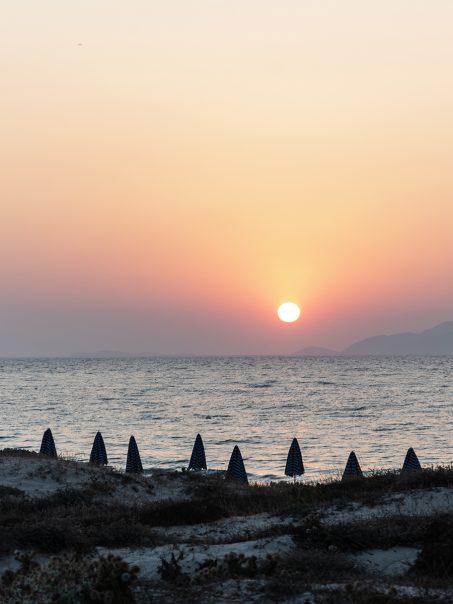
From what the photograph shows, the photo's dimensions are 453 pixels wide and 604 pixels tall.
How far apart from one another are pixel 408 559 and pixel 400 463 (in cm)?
2616

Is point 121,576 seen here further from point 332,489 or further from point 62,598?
point 332,489

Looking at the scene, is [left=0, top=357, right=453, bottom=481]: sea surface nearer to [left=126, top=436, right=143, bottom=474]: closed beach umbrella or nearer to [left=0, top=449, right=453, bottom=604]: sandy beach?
[left=126, top=436, right=143, bottom=474]: closed beach umbrella

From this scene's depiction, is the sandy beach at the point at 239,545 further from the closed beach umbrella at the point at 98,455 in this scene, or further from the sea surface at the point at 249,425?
the sea surface at the point at 249,425

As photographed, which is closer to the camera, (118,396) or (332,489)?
(332,489)

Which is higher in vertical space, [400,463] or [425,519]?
[425,519]

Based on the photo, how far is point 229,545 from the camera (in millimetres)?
11070

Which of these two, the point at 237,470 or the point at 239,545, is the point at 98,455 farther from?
the point at 239,545

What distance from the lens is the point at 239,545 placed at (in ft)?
36.0

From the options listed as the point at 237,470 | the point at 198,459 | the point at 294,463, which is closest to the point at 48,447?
the point at 198,459

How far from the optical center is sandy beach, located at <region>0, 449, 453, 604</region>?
7652mm

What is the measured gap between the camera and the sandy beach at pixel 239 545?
7.65 metres

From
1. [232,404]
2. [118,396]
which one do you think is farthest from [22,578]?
[118,396]

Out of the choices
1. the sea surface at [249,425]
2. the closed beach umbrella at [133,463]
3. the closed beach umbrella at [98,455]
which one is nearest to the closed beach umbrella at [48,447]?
the closed beach umbrella at [98,455]

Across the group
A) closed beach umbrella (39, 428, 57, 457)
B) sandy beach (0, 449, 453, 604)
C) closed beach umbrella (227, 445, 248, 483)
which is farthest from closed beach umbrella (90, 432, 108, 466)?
sandy beach (0, 449, 453, 604)
